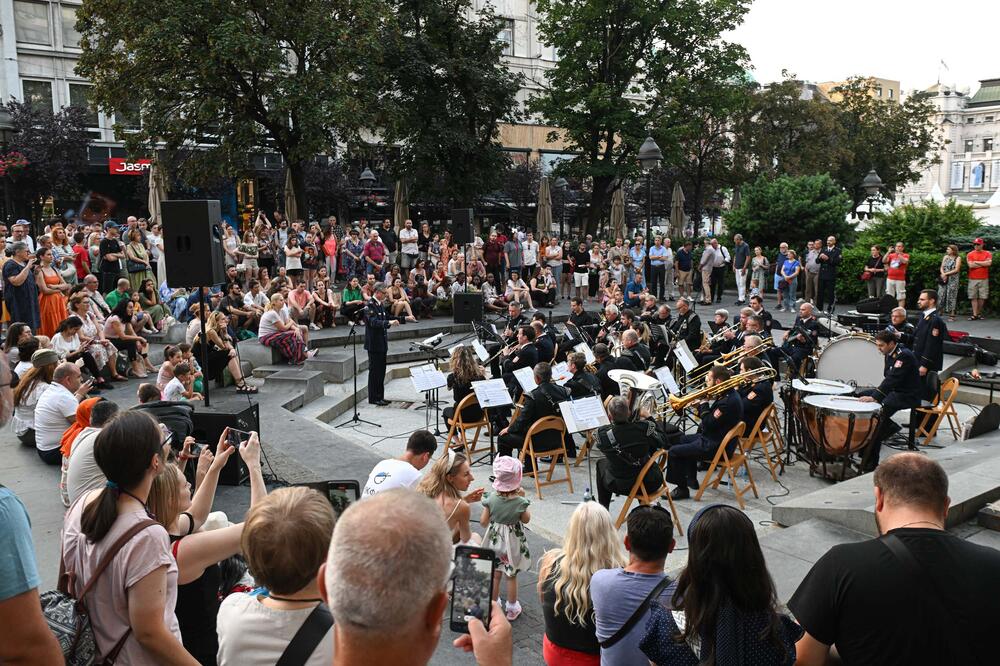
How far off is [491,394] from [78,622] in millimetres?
6527

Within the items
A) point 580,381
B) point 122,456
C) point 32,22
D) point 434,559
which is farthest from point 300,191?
point 434,559

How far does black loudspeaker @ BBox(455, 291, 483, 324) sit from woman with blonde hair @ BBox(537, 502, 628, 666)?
14051 millimetres

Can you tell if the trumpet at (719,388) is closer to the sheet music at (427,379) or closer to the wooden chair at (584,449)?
the wooden chair at (584,449)

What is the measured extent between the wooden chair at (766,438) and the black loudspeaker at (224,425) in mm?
5481

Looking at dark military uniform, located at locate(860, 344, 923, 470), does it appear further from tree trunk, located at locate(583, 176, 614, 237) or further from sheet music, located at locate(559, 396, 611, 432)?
tree trunk, located at locate(583, 176, 614, 237)

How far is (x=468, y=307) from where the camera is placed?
1830cm

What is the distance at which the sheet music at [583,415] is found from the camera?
26.1 feet

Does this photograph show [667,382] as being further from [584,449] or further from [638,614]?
[638,614]

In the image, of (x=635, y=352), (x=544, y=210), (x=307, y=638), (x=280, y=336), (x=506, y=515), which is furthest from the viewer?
(x=544, y=210)

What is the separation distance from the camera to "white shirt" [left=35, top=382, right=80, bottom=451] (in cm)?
749

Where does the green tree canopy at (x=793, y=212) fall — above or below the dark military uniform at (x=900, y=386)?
above

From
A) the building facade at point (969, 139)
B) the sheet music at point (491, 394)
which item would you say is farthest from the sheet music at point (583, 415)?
the building facade at point (969, 139)

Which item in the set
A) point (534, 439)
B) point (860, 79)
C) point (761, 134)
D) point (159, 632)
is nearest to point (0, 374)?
point (159, 632)

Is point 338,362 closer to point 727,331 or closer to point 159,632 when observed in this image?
point 727,331
